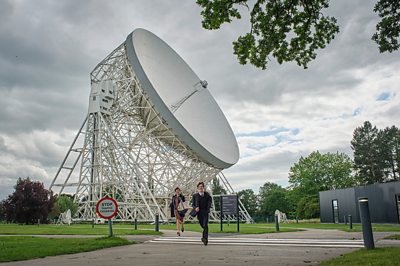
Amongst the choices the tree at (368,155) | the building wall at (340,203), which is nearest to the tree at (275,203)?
the tree at (368,155)

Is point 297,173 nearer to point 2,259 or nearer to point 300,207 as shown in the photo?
point 300,207

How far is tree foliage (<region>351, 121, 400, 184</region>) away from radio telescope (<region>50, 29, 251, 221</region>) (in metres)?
48.2

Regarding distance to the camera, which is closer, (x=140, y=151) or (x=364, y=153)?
(x=140, y=151)

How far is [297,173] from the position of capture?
64.6 meters

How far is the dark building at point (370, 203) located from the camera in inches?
1241

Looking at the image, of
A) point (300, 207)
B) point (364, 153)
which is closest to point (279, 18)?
point (300, 207)

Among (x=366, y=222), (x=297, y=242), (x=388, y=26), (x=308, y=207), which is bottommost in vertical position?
(x=297, y=242)

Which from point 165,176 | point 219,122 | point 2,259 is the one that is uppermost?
point 219,122

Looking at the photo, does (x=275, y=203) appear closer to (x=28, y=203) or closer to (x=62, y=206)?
(x=62, y=206)

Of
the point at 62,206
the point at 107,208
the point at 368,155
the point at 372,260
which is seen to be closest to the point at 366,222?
the point at 372,260

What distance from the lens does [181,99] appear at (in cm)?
2922

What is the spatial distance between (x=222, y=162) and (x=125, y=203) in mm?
8673

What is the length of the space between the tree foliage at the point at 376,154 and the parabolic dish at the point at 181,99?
161ft

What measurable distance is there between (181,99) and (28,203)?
15.9 m
